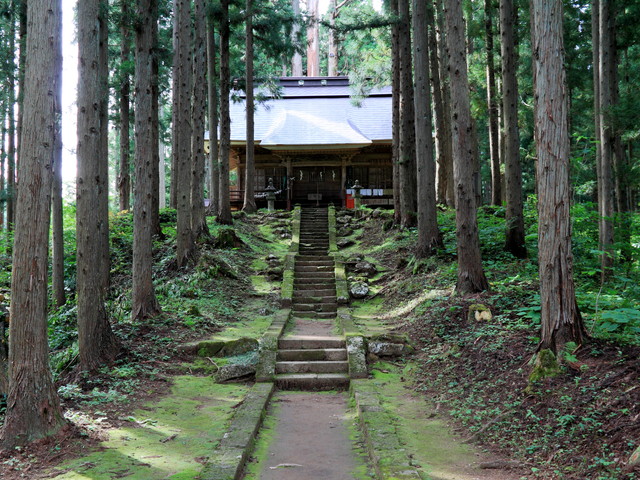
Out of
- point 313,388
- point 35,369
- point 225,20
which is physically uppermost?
point 225,20

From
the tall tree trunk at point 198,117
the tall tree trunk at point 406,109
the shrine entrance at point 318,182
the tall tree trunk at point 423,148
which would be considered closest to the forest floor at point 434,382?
the tall tree trunk at point 423,148

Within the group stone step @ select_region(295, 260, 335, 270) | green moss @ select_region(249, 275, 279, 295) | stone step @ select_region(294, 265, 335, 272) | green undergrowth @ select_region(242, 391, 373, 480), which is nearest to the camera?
green undergrowth @ select_region(242, 391, 373, 480)

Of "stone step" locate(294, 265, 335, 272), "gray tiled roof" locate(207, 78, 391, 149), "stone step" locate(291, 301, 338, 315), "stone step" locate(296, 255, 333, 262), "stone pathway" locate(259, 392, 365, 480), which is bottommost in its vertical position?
"stone pathway" locate(259, 392, 365, 480)

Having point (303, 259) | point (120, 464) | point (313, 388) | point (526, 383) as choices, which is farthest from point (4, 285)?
point (526, 383)

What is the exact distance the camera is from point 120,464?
15.1 ft

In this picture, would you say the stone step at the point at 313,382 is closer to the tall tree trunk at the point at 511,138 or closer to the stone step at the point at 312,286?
the stone step at the point at 312,286

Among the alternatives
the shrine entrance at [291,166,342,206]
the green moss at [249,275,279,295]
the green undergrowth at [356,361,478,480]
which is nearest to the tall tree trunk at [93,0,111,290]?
the green moss at [249,275,279,295]

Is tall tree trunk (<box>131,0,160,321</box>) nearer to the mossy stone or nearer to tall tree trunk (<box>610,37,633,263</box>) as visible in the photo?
the mossy stone

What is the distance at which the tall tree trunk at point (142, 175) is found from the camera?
9328 mm

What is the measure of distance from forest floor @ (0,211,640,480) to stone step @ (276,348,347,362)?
0.70m

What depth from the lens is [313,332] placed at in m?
10.2

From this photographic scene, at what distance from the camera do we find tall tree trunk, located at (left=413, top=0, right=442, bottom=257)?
42.6 ft

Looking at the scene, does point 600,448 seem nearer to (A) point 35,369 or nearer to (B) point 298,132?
(A) point 35,369

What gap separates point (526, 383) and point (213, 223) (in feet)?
47.6
